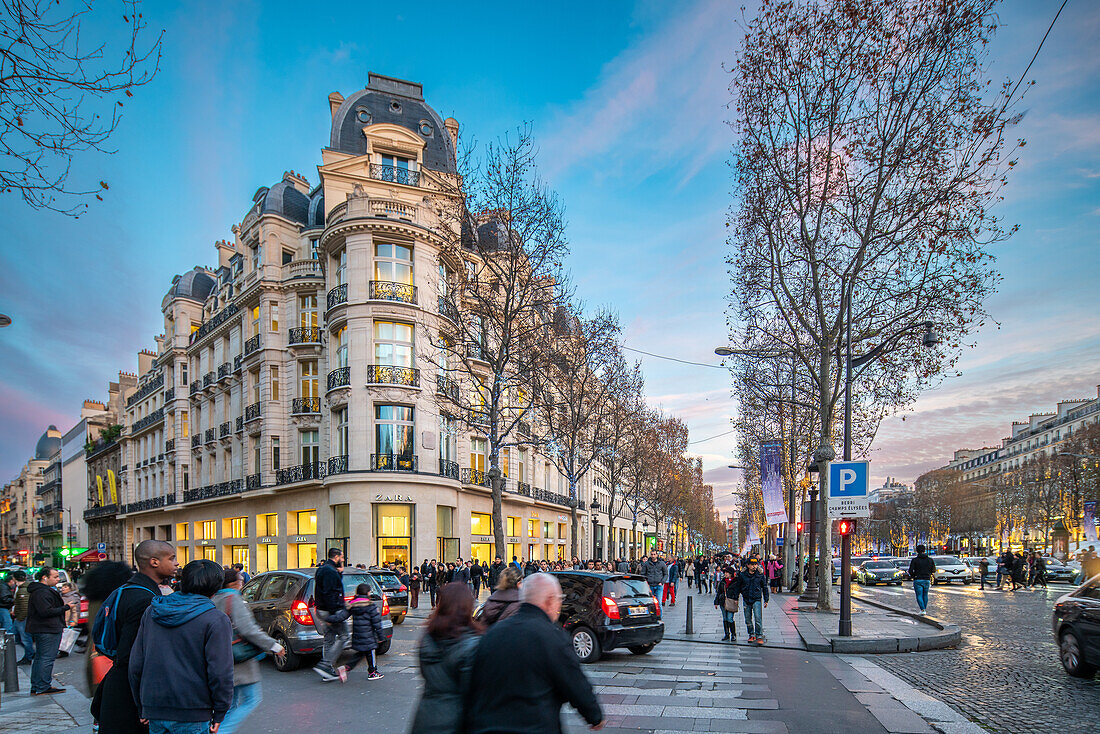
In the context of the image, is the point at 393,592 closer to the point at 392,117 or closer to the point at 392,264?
the point at 392,264

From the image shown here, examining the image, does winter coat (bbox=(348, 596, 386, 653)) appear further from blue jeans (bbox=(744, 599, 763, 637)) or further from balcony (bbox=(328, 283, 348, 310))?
balcony (bbox=(328, 283, 348, 310))

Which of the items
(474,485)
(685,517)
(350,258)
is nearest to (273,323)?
(350,258)

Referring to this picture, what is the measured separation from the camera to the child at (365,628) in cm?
997

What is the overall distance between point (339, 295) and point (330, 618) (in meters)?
23.1

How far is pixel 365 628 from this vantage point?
10047mm

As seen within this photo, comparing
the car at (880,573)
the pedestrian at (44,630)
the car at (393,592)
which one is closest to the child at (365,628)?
the pedestrian at (44,630)

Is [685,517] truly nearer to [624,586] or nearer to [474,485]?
[474,485]

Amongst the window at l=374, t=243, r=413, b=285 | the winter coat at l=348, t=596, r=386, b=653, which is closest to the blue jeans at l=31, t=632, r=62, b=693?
the winter coat at l=348, t=596, r=386, b=653

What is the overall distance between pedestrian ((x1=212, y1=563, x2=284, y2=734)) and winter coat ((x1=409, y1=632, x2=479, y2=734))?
176 cm

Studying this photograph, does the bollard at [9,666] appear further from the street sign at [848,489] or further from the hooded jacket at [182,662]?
the street sign at [848,489]

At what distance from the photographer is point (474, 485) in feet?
113

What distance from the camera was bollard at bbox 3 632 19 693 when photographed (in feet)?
32.0

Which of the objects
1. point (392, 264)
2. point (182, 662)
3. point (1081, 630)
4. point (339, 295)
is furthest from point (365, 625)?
point (339, 295)

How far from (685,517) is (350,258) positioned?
5319 centimetres
